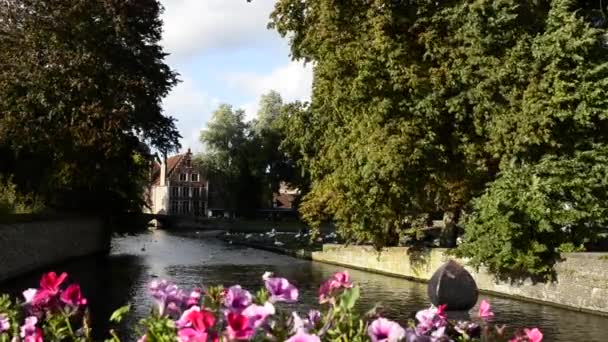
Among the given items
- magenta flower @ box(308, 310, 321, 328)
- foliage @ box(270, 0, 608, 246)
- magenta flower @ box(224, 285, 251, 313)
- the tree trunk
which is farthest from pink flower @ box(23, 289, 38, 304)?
the tree trunk

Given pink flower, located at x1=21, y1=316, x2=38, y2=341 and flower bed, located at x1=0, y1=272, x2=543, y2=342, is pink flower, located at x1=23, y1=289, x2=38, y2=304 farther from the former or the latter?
pink flower, located at x1=21, y1=316, x2=38, y2=341

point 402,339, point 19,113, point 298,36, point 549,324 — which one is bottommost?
point 549,324

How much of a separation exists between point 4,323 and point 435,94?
20788 millimetres

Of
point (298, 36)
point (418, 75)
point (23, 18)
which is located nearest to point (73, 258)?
point (23, 18)

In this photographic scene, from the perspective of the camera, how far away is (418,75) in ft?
79.9

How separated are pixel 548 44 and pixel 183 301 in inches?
788

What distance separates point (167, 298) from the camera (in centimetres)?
404

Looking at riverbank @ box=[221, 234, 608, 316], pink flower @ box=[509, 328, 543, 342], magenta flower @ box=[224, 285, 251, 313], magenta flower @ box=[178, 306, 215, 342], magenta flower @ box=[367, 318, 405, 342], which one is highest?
magenta flower @ box=[224, 285, 251, 313]

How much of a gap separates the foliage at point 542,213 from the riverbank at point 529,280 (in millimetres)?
507

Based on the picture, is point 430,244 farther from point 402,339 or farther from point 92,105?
point 402,339

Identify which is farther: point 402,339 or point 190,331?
point 402,339

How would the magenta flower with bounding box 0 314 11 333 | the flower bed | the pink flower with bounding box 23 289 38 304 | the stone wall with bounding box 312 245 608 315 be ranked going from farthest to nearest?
the stone wall with bounding box 312 245 608 315 → the pink flower with bounding box 23 289 38 304 → the magenta flower with bounding box 0 314 11 333 → the flower bed

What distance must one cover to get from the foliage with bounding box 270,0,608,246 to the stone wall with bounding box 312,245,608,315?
51.2 inches

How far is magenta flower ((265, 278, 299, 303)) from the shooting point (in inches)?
154
